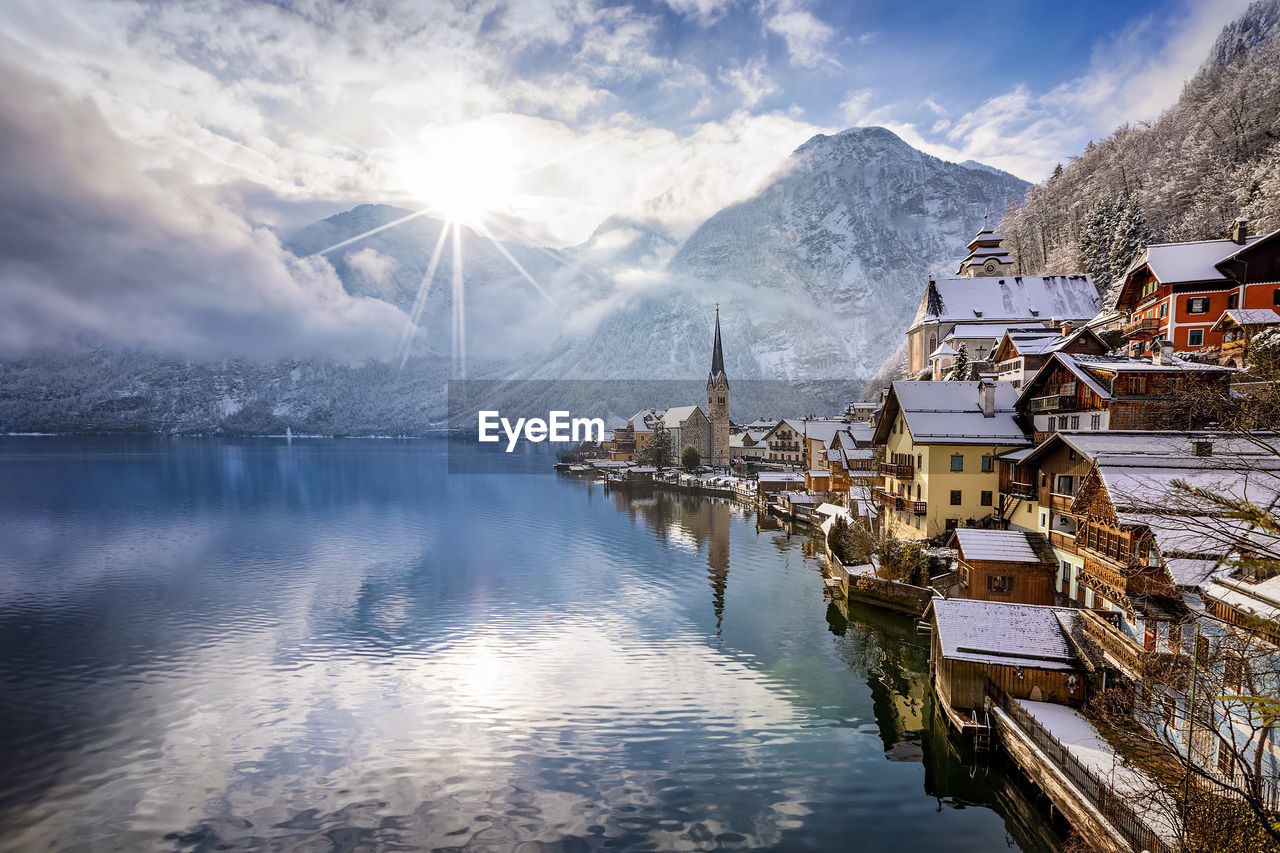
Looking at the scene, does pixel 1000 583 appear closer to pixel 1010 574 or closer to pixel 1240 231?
pixel 1010 574

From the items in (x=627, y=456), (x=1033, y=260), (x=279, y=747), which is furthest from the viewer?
(x=627, y=456)

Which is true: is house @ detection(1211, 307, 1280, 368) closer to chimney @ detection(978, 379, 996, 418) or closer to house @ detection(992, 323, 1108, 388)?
house @ detection(992, 323, 1108, 388)

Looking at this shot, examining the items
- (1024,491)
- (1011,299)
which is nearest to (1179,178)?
(1011,299)

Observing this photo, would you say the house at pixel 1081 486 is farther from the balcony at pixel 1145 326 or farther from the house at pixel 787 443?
the house at pixel 787 443

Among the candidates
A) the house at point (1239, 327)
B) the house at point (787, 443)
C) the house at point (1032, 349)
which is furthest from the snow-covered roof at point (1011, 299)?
the house at point (787, 443)

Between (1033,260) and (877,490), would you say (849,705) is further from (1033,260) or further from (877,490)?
(1033,260)

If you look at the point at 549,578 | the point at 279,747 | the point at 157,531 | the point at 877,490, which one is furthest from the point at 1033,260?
the point at 157,531

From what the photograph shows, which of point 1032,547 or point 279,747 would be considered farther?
point 1032,547
